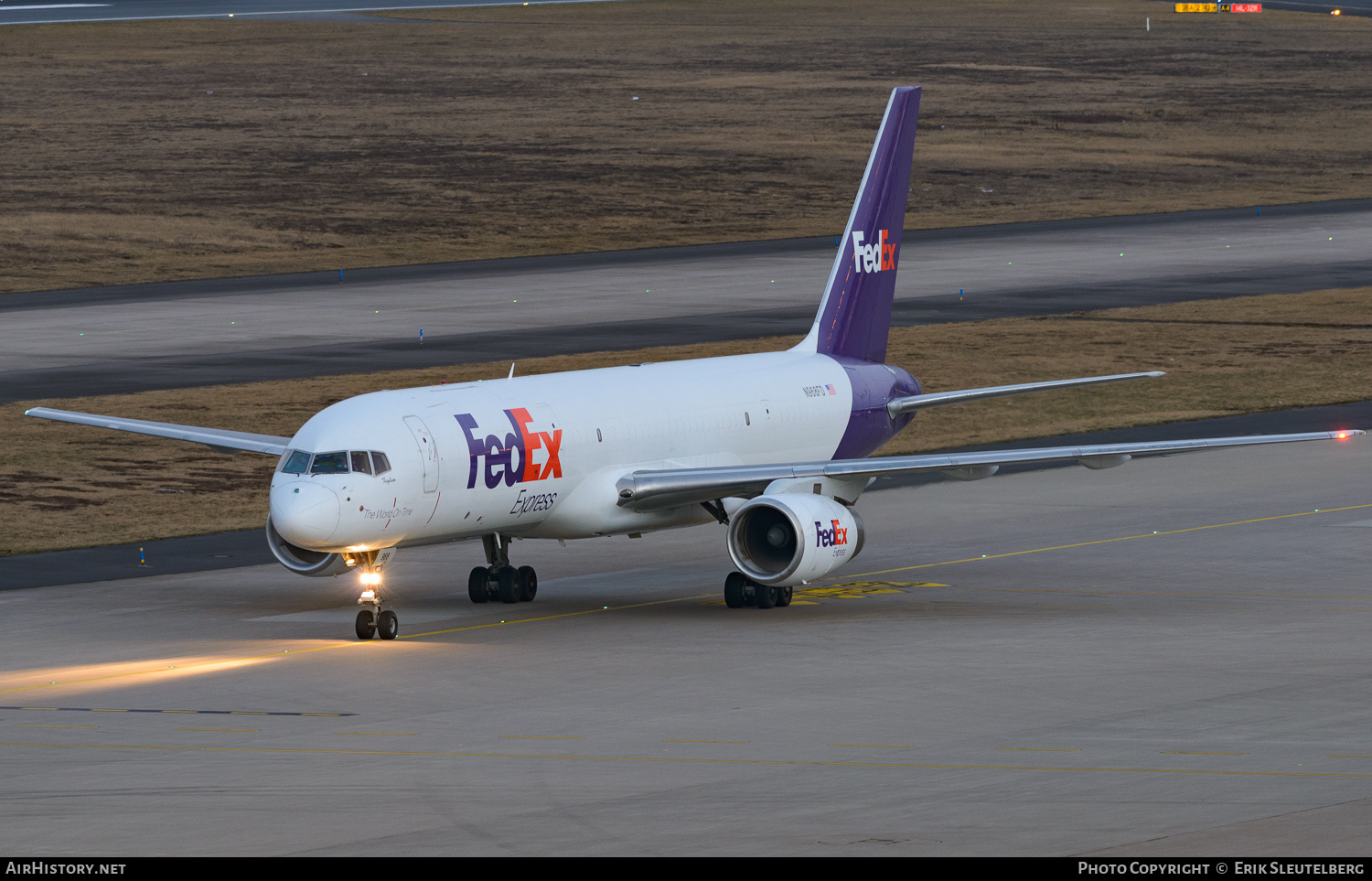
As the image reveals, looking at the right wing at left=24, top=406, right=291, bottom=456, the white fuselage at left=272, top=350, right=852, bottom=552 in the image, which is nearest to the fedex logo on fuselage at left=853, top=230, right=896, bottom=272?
the white fuselage at left=272, top=350, right=852, bottom=552

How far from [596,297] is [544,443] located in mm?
47435

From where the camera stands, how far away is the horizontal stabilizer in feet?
133

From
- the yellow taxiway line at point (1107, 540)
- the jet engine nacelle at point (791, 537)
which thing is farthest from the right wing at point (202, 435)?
the yellow taxiway line at point (1107, 540)

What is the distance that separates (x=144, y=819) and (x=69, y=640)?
11.8m

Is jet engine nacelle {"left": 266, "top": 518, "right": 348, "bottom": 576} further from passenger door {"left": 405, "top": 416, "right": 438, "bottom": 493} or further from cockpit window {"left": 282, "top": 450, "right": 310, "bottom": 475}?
Answer: passenger door {"left": 405, "top": 416, "right": 438, "bottom": 493}

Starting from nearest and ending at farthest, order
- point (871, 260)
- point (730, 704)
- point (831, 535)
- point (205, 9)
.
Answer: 1. point (730, 704)
2. point (831, 535)
3. point (871, 260)
4. point (205, 9)

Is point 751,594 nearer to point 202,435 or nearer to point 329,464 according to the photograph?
point 329,464

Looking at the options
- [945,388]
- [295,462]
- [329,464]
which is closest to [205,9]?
[945,388]

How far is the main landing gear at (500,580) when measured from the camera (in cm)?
3812

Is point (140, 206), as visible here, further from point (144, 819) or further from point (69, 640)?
point (144, 819)

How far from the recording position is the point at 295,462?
34.3 m
